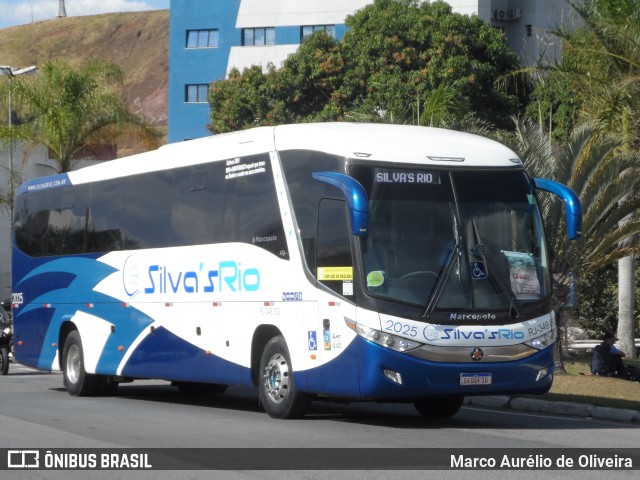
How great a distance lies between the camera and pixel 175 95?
Result: 227 ft

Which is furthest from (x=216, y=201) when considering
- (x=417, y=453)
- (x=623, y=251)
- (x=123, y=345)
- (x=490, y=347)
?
(x=623, y=251)

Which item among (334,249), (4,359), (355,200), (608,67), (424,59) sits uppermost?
(424,59)

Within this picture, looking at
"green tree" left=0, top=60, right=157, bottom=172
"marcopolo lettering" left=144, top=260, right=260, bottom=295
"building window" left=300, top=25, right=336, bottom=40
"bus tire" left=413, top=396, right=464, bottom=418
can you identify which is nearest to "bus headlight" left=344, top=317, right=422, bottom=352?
"bus tire" left=413, top=396, right=464, bottom=418

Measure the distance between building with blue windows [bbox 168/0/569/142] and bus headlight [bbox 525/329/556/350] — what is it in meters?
51.3

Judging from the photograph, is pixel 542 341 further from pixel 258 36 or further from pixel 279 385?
pixel 258 36

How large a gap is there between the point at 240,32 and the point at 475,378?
56.5 m

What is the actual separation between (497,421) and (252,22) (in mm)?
55012

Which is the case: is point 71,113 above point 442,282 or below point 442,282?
above

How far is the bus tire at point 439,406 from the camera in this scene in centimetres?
1509

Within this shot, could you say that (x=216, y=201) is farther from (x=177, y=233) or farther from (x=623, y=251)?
(x=623, y=251)

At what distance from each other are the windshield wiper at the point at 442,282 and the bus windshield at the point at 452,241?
0.01 metres

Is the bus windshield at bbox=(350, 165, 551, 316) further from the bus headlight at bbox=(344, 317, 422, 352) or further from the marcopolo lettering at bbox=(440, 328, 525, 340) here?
the bus headlight at bbox=(344, 317, 422, 352)

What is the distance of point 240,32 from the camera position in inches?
2667

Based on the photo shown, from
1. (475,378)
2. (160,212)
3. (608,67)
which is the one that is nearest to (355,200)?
(475,378)
